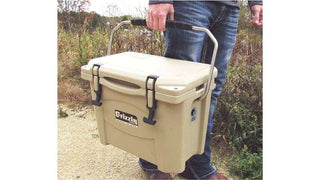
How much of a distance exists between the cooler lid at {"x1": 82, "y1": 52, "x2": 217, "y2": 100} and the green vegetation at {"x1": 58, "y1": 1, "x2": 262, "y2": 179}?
0.86 m

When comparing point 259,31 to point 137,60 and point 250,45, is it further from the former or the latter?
point 137,60

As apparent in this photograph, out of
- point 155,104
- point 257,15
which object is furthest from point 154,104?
point 257,15

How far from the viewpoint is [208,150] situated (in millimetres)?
1819

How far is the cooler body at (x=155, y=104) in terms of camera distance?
1.26m

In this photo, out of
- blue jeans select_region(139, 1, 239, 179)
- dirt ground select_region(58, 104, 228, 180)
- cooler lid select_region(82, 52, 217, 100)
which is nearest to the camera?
cooler lid select_region(82, 52, 217, 100)

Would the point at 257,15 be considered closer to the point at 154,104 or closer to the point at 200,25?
the point at 200,25

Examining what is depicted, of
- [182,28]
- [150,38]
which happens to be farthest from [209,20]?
[150,38]

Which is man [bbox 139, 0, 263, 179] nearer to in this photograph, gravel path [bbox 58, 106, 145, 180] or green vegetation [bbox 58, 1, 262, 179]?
green vegetation [bbox 58, 1, 262, 179]

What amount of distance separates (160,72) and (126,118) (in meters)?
0.31

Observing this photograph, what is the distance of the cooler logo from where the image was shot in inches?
56.0

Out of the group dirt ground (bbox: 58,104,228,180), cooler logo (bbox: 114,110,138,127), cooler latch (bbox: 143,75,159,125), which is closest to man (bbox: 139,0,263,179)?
cooler latch (bbox: 143,75,159,125)

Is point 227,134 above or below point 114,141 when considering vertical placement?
below

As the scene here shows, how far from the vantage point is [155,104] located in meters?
1.29

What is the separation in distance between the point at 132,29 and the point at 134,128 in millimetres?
1545
